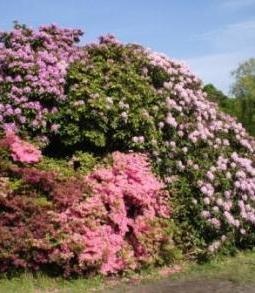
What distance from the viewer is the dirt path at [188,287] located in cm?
858

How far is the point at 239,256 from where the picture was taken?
416 inches

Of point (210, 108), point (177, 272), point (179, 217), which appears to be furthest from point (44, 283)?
point (210, 108)

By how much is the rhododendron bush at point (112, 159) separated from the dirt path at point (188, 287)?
507mm

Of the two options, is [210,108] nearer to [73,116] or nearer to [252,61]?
[73,116]

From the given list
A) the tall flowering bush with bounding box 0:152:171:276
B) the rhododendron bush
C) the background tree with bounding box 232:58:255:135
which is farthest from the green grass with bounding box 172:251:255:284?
the background tree with bounding box 232:58:255:135

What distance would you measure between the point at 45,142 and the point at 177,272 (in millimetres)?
2639

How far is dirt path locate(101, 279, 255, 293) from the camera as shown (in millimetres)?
8578

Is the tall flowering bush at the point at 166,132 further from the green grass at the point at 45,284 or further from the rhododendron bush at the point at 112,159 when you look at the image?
the green grass at the point at 45,284

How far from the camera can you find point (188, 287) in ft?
28.8

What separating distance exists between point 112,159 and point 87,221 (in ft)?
4.95

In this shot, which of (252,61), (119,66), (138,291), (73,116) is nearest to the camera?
(138,291)

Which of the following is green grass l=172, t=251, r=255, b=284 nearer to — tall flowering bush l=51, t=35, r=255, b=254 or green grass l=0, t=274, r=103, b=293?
tall flowering bush l=51, t=35, r=255, b=254

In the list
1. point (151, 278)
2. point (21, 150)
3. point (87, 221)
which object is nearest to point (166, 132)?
point (21, 150)

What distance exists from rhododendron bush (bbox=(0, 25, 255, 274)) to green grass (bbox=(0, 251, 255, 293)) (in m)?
0.16
